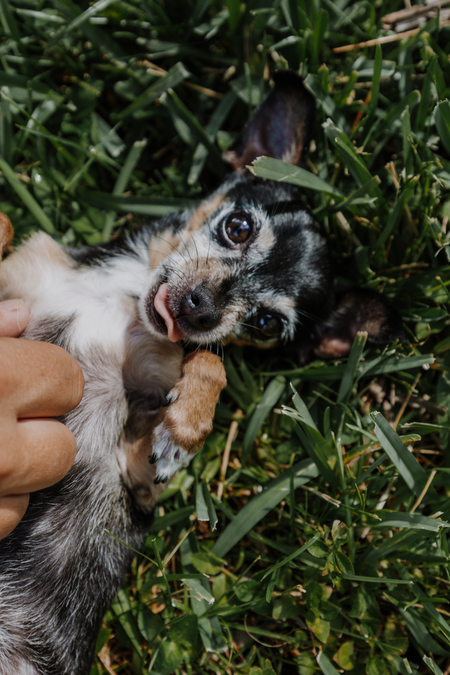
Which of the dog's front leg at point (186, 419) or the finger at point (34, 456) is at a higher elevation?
the finger at point (34, 456)

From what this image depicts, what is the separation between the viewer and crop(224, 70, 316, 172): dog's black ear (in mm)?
3506

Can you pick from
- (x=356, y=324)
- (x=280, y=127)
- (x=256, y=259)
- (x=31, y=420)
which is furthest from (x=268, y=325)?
(x=31, y=420)

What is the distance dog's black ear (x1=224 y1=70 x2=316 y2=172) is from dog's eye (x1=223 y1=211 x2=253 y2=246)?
59cm

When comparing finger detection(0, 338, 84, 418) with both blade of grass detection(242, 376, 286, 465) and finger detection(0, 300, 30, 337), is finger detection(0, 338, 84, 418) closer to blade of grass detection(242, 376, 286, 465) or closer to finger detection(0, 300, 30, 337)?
finger detection(0, 300, 30, 337)

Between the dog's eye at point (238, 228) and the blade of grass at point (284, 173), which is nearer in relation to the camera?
the blade of grass at point (284, 173)

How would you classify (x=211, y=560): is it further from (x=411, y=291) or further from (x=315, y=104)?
(x=315, y=104)

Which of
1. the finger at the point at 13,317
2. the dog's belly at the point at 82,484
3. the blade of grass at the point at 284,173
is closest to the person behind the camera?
the dog's belly at the point at 82,484

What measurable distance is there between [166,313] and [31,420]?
1023 millimetres

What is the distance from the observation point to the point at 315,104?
3.55 meters

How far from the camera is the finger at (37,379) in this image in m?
2.30

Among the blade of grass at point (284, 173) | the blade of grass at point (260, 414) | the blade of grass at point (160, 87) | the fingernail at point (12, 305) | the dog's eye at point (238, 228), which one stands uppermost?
the blade of grass at point (160, 87)

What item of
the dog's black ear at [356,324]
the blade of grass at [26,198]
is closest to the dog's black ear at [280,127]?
the dog's black ear at [356,324]

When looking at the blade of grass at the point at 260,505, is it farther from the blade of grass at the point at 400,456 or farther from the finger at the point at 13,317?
the finger at the point at 13,317

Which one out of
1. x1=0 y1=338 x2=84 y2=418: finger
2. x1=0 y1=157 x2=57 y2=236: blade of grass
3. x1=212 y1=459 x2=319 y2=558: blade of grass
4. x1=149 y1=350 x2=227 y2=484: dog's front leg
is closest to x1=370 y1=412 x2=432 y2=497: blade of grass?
x1=212 y1=459 x2=319 y2=558: blade of grass
